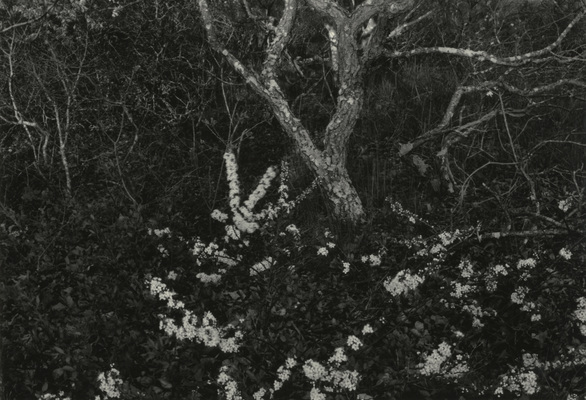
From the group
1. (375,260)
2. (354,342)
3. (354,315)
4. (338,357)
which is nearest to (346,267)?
(375,260)

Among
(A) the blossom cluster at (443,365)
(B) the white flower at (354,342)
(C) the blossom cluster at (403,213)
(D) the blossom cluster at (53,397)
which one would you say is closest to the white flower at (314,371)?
(B) the white flower at (354,342)

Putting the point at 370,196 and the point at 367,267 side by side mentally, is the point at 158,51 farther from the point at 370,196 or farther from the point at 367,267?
the point at 367,267

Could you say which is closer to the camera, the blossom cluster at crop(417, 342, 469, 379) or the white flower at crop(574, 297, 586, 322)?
the blossom cluster at crop(417, 342, 469, 379)

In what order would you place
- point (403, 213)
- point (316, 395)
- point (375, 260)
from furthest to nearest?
point (403, 213)
point (375, 260)
point (316, 395)

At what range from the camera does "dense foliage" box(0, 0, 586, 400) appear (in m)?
3.71

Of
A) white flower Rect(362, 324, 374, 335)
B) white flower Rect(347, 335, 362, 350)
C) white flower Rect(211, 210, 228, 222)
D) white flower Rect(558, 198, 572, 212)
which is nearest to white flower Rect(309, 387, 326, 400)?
white flower Rect(347, 335, 362, 350)

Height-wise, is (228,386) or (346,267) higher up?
(346,267)

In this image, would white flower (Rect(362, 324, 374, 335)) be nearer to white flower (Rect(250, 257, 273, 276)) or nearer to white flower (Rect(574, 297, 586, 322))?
white flower (Rect(250, 257, 273, 276))

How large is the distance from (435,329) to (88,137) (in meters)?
3.85

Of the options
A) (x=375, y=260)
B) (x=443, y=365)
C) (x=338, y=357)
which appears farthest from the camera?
(x=375, y=260)

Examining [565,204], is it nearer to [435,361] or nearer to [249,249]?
[435,361]

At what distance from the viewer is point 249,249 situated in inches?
181

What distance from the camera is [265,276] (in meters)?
4.33

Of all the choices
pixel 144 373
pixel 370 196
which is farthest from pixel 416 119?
pixel 144 373
